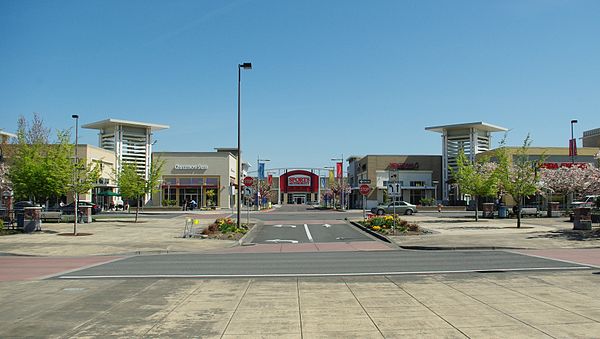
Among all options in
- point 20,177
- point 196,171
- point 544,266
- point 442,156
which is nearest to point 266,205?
point 196,171

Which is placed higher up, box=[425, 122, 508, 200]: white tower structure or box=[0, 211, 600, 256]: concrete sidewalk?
box=[425, 122, 508, 200]: white tower structure

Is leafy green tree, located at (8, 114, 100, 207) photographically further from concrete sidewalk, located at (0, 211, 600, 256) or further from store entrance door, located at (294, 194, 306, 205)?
store entrance door, located at (294, 194, 306, 205)

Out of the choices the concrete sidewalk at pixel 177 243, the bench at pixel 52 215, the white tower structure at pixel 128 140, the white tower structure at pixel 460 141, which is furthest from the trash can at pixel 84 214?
the white tower structure at pixel 460 141

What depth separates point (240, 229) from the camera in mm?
29109

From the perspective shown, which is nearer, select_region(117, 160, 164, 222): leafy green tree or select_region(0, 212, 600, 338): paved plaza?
select_region(0, 212, 600, 338): paved plaza

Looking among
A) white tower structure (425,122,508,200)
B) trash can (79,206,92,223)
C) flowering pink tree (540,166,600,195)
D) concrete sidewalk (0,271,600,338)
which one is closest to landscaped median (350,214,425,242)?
concrete sidewalk (0,271,600,338)

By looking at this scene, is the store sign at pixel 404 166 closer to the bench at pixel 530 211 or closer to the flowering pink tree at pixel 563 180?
the flowering pink tree at pixel 563 180

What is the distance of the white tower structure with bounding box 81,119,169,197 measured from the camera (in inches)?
3100

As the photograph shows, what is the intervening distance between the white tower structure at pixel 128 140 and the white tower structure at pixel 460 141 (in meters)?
46.6

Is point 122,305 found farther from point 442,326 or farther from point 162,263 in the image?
point 162,263

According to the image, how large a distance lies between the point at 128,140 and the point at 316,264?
7036cm

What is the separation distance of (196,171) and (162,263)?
6414 centimetres

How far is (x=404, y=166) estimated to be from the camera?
81812mm

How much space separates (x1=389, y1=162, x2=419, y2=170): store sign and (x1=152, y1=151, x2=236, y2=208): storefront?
25.9 metres
